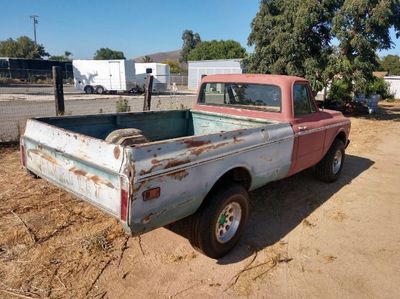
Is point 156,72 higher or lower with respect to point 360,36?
lower

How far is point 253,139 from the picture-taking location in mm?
3768

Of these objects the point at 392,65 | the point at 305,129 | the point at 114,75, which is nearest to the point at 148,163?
the point at 305,129

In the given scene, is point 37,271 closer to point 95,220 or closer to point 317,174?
point 95,220

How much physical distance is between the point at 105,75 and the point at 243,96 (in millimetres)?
24423

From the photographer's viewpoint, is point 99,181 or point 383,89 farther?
point 383,89

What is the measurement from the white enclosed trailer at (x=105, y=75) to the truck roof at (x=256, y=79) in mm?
22921

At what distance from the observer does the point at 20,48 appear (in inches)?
2822

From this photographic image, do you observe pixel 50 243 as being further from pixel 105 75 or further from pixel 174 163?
pixel 105 75

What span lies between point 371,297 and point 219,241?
4.82ft

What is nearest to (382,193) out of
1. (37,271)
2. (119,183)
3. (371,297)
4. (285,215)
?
(285,215)

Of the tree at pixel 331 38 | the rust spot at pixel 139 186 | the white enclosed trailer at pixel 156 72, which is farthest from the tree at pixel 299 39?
the white enclosed trailer at pixel 156 72

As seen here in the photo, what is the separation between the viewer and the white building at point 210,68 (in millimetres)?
35969

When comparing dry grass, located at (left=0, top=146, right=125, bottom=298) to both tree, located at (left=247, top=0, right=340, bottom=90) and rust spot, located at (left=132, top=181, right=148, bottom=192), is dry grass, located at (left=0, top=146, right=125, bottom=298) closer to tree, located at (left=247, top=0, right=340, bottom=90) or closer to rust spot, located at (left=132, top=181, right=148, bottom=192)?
rust spot, located at (left=132, top=181, right=148, bottom=192)

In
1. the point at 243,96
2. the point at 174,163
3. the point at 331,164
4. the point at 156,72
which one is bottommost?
the point at 331,164
